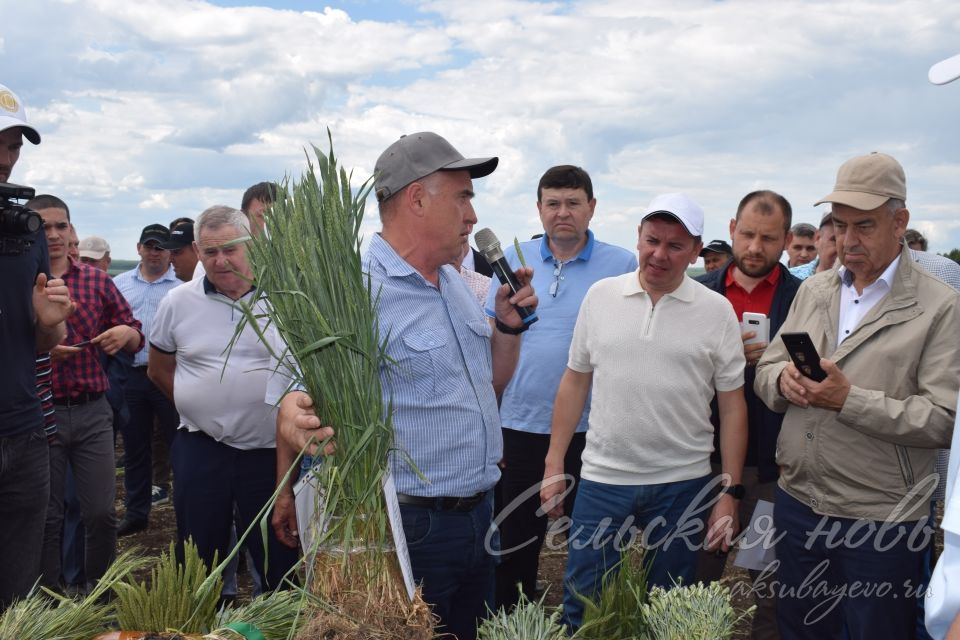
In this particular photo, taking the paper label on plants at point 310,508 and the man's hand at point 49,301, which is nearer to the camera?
the paper label on plants at point 310,508

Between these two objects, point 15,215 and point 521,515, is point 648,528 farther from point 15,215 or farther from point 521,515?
point 15,215

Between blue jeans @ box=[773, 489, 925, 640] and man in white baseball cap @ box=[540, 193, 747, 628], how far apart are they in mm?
287

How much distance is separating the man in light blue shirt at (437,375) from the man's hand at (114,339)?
2665mm

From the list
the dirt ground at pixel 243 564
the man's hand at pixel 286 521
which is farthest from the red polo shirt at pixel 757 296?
the man's hand at pixel 286 521

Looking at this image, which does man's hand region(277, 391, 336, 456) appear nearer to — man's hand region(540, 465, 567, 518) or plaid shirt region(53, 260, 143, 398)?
man's hand region(540, 465, 567, 518)

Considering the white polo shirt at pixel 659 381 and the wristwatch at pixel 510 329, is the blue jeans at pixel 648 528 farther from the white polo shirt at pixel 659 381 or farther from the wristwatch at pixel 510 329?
the wristwatch at pixel 510 329

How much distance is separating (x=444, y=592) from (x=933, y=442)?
1.82 m

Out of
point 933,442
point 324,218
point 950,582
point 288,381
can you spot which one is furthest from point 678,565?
point 950,582

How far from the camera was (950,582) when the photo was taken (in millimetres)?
955

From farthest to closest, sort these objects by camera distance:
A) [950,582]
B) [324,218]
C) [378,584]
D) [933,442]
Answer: [933,442], [324,218], [378,584], [950,582]

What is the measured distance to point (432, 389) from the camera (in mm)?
2455

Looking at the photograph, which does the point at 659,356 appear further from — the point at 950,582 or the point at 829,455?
Answer: the point at 950,582

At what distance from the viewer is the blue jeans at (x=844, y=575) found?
2.97 m

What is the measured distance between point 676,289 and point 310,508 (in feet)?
6.72
